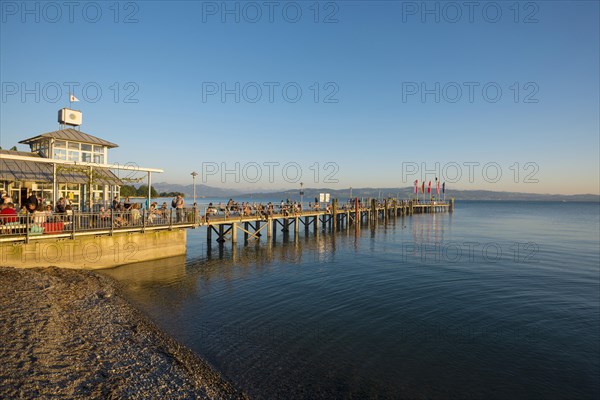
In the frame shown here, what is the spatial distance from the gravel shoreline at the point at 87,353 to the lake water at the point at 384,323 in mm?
984

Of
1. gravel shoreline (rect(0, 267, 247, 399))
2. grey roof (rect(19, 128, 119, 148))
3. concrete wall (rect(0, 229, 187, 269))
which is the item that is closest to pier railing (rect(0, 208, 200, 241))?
concrete wall (rect(0, 229, 187, 269))

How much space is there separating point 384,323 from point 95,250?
1482cm

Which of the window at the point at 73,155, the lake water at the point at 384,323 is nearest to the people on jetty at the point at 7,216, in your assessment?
the lake water at the point at 384,323

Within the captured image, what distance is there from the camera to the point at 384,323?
11.9 metres

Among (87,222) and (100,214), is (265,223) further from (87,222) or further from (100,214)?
(87,222)

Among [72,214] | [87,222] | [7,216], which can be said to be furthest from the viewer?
[87,222]

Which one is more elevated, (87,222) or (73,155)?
(73,155)

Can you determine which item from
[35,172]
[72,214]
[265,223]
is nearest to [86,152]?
[35,172]

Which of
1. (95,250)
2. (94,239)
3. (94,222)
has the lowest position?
(95,250)

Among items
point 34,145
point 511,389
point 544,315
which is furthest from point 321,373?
point 34,145

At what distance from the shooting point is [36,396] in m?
5.91

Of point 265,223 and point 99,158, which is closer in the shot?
point 99,158

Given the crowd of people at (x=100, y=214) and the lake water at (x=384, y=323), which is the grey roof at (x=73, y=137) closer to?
the crowd of people at (x=100, y=214)

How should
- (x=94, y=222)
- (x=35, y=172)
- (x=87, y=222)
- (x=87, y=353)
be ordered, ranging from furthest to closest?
(x=35, y=172) → (x=94, y=222) → (x=87, y=222) → (x=87, y=353)
